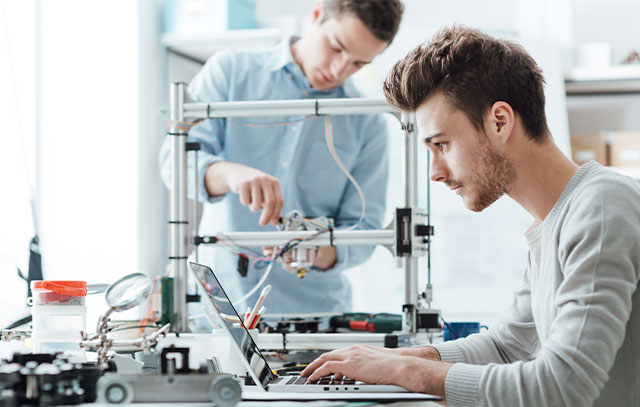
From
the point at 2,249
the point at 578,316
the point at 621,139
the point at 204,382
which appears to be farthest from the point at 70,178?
the point at 621,139

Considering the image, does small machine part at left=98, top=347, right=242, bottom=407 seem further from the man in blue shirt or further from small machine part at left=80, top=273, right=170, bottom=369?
the man in blue shirt

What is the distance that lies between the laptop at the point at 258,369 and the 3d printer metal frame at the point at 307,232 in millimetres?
352

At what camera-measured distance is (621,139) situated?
2930 mm

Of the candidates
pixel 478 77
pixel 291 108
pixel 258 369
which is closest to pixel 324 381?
pixel 258 369

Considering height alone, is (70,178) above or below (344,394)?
above

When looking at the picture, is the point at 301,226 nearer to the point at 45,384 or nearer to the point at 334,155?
the point at 334,155

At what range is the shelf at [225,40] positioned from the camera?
284cm

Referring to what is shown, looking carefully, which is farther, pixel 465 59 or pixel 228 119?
pixel 228 119

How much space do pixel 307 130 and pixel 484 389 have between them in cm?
117

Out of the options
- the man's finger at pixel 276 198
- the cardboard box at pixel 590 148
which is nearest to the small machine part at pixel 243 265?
the man's finger at pixel 276 198

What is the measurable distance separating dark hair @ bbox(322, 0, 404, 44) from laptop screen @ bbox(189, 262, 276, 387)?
847 millimetres

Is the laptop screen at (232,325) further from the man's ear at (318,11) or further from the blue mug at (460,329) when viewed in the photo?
the man's ear at (318,11)

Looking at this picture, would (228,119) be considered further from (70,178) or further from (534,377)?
(534,377)

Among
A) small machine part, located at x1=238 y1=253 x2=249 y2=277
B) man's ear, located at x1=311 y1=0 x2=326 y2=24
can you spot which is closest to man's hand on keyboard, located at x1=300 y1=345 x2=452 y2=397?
small machine part, located at x1=238 y1=253 x2=249 y2=277
